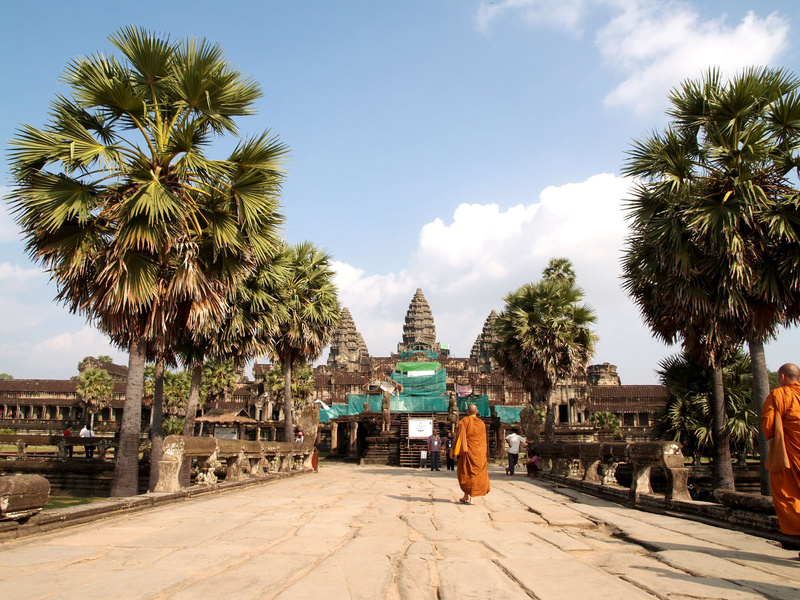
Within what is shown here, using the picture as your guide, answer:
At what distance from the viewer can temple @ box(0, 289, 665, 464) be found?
98.7 feet

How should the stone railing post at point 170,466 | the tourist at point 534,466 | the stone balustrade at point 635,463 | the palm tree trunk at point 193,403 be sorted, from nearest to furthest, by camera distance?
the stone balustrade at point 635,463 → the stone railing post at point 170,466 → the palm tree trunk at point 193,403 → the tourist at point 534,466

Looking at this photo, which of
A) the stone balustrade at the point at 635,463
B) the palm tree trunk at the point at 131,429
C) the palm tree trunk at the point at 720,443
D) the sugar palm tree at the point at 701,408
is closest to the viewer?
the stone balustrade at the point at 635,463

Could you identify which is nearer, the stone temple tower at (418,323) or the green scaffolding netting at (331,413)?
the green scaffolding netting at (331,413)

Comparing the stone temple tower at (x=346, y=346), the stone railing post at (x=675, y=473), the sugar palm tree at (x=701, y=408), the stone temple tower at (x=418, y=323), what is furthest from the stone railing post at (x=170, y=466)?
the stone temple tower at (x=418, y=323)

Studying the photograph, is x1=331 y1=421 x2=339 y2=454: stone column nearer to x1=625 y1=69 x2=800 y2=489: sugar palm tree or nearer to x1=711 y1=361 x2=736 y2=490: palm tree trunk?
x1=711 y1=361 x2=736 y2=490: palm tree trunk

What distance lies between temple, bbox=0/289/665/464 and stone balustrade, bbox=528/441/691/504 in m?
10.9

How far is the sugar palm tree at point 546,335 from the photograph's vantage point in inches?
810

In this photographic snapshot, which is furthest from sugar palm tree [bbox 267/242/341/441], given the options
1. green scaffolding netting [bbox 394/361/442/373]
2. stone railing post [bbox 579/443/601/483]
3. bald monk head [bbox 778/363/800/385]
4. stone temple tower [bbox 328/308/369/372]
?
stone temple tower [bbox 328/308/369/372]

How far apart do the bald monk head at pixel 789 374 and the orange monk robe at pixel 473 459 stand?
15.5 feet

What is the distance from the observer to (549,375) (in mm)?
20688

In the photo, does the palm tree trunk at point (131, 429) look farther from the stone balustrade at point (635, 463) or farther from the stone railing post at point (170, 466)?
the stone balustrade at point (635, 463)

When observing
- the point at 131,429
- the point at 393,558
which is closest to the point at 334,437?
the point at 131,429

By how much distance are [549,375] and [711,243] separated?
11.1m

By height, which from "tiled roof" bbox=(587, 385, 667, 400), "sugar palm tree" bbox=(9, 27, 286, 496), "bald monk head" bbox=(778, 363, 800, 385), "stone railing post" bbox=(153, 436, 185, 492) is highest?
"sugar palm tree" bbox=(9, 27, 286, 496)
